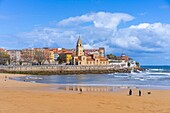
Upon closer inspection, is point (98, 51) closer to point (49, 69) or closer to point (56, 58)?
point (56, 58)

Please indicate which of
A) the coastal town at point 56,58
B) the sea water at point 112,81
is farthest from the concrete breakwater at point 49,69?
the sea water at point 112,81

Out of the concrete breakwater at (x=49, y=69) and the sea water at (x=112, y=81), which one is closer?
the sea water at (x=112, y=81)

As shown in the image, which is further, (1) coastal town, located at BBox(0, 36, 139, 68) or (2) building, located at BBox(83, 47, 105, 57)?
(2) building, located at BBox(83, 47, 105, 57)

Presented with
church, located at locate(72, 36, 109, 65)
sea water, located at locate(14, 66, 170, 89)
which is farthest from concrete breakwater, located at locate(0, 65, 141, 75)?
sea water, located at locate(14, 66, 170, 89)

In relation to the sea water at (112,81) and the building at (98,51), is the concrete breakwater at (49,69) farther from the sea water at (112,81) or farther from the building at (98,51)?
the building at (98,51)

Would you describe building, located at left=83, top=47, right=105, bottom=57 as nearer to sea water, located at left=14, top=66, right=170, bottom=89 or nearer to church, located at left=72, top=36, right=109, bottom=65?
church, located at left=72, top=36, right=109, bottom=65

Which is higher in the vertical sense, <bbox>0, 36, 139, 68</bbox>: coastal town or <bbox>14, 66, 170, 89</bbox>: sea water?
<bbox>0, 36, 139, 68</bbox>: coastal town

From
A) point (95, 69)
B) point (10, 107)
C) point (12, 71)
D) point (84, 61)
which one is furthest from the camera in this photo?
point (84, 61)

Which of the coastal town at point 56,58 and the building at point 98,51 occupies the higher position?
the building at point 98,51

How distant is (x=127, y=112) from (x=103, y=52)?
5654 inches

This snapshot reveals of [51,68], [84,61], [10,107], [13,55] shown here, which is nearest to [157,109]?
[10,107]

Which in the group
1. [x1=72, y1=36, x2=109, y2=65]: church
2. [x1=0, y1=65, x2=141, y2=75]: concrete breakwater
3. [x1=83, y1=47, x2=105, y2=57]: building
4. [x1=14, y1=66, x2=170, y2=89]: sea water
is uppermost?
[x1=83, y1=47, x2=105, y2=57]: building

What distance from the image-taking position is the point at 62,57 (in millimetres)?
129000

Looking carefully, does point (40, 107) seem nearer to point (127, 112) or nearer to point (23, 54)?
point (127, 112)
